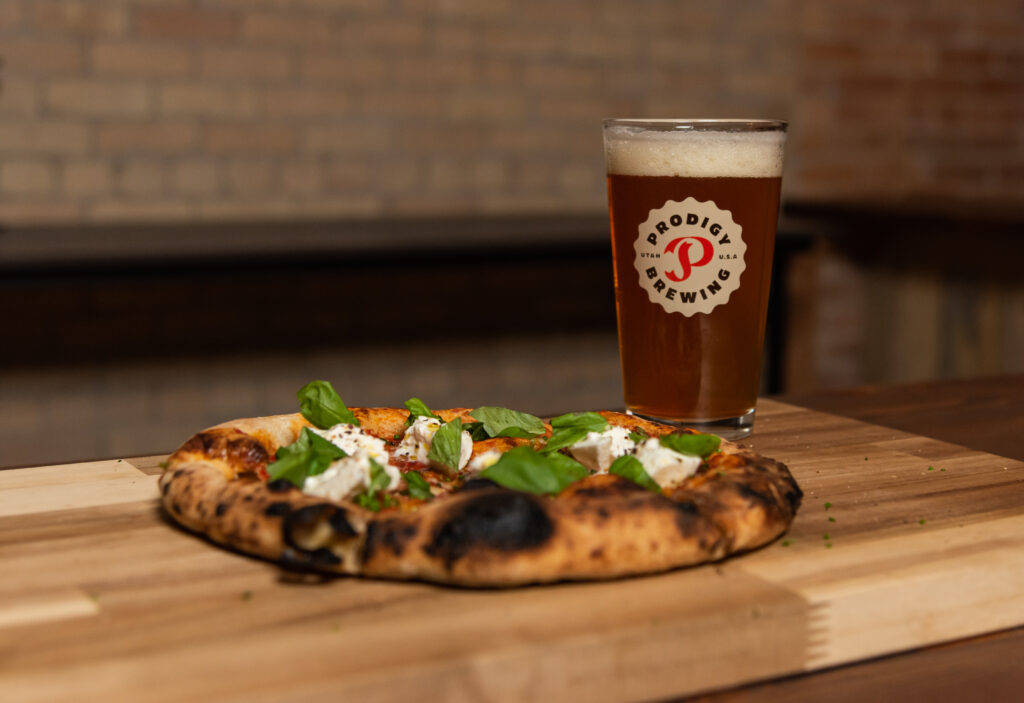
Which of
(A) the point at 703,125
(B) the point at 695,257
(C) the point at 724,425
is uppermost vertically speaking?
(A) the point at 703,125

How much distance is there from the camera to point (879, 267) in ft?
13.9

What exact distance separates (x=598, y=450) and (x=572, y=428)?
0.10 ft

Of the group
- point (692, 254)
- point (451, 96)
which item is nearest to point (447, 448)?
point (692, 254)

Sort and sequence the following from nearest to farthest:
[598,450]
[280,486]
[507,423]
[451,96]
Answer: [280,486] → [598,450] → [507,423] → [451,96]

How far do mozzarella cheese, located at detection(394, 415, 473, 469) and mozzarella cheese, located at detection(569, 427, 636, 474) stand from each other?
0.08 metres

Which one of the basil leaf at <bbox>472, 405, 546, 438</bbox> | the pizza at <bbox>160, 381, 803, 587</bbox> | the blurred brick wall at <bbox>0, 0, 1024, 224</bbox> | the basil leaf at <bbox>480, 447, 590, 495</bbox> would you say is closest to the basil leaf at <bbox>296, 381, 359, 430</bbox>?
the pizza at <bbox>160, 381, 803, 587</bbox>

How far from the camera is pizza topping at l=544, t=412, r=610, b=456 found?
0.88 meters

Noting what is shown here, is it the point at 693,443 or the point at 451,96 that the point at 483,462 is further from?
the point at 451,96

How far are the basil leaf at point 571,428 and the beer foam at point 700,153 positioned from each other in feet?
0.88

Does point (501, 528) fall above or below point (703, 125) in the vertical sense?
below

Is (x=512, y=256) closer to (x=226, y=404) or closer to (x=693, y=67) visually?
(x=226, y=404)

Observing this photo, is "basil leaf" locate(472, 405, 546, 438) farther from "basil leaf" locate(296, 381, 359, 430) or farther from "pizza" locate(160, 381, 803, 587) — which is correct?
"basil leaf" locate(296, 381, 359, 430)

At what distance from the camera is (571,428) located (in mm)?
901

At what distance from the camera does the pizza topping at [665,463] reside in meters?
0.84
